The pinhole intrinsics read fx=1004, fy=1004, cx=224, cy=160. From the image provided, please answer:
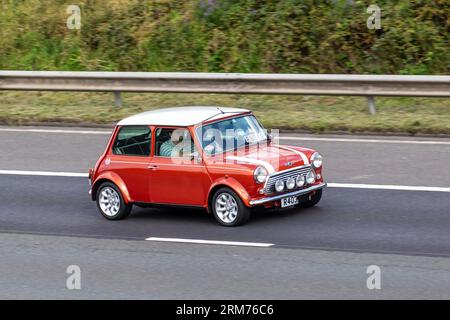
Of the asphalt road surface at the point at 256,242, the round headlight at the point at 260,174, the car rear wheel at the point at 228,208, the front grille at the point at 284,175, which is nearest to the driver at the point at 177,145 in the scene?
the car rear wheel at the point at 228,208

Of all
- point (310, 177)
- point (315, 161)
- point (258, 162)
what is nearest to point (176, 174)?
point (258, 162)

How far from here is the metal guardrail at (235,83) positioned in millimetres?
18719

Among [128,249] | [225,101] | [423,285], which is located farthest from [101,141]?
[423,285]

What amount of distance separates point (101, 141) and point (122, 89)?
8.06 feet

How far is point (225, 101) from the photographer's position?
21016 mm

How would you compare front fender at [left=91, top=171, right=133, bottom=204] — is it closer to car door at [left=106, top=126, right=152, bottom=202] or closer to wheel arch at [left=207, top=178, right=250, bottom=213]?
car door at [left=106, top=126, right=152, bottom=202]

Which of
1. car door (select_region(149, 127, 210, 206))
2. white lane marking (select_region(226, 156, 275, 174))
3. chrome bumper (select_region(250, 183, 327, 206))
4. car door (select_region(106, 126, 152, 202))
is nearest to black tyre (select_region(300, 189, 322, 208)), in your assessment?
chrome bumper (select_region(250, 183, 327, 206))

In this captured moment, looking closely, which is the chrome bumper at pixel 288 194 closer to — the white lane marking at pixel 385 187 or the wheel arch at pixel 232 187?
the wheel arch at pixel 232 187

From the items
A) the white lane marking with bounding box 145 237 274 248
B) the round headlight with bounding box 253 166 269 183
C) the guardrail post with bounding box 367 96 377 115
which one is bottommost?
the white lane marking with bounding box 145 237 274 248

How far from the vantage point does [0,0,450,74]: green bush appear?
2220cm

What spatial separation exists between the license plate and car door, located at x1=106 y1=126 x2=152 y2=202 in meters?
1.82

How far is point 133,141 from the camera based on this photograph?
13445 millimetres

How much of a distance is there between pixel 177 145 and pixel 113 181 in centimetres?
103

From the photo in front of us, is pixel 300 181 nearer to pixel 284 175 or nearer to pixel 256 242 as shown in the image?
pixel 284 175
